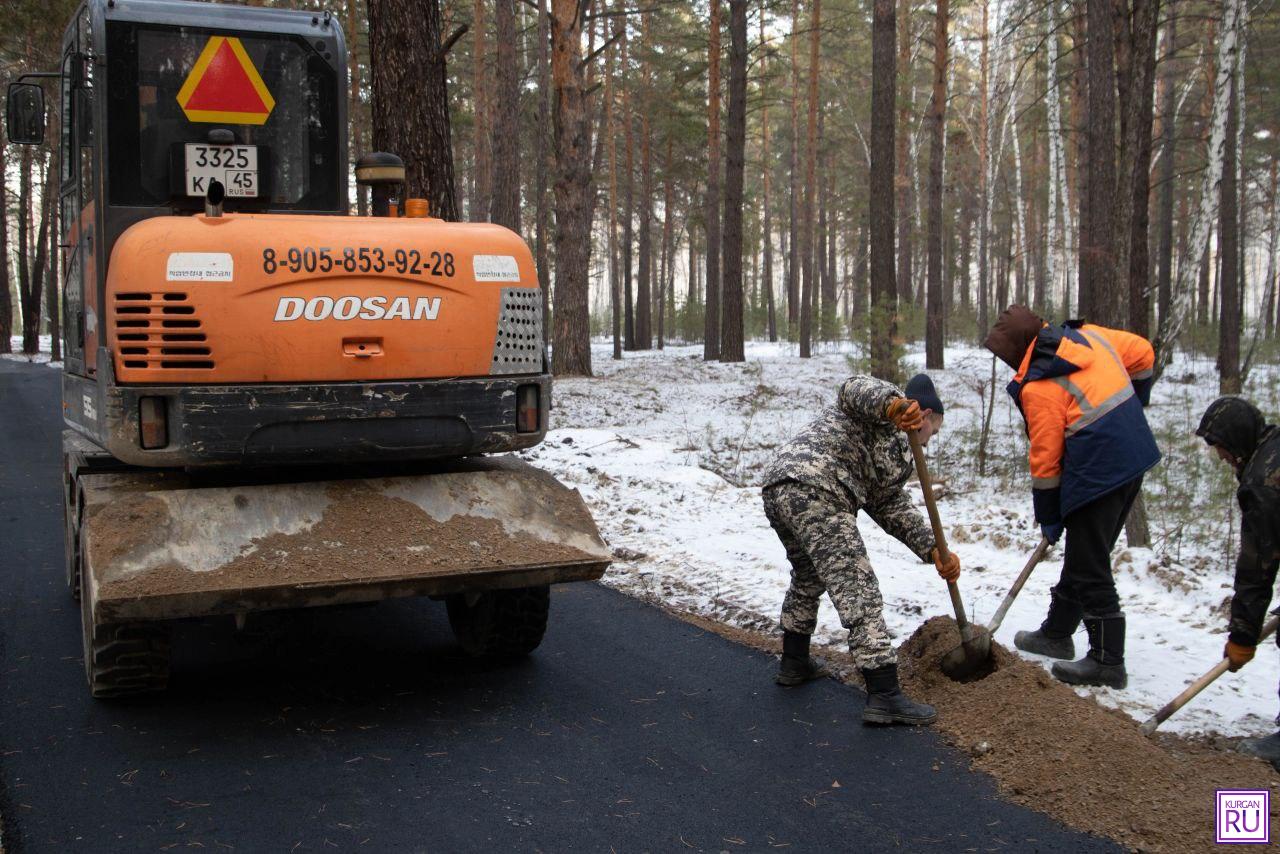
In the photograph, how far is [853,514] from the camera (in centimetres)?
481

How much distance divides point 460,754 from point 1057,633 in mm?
3139

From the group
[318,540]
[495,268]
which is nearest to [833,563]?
[495,268]

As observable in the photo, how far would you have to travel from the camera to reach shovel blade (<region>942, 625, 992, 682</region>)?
4.76 meters

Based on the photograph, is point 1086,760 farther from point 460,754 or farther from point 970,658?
point 460,754

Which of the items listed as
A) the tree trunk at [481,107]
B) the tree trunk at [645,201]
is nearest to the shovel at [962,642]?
the tree trunk at [481,107]

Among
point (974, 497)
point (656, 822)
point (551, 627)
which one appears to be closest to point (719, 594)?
point (551, 627)

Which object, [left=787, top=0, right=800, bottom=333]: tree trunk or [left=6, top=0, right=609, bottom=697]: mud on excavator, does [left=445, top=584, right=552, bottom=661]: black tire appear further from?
[left=787, top=0, right=800, bottom=333]: tree trunk

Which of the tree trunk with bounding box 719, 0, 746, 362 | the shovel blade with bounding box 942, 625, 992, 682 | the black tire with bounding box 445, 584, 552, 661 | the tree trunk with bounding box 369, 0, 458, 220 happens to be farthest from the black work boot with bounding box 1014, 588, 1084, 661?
the tree trunk with bounding box 719, 0, 746, 362

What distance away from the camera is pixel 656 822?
3559 millimetres

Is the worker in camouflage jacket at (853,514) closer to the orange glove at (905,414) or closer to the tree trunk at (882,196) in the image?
the orange glove at (905,414)

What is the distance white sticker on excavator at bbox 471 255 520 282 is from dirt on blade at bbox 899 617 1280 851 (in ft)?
9.00

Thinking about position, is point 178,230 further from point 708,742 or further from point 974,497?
point 974,497

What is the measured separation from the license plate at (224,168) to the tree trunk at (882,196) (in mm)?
10539

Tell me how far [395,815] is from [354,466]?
6.02 feet
